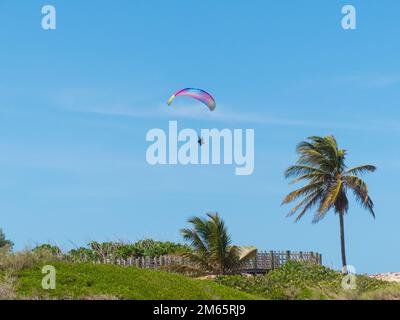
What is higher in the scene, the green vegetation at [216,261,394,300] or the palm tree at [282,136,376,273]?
the palm tree at [282,136,376,273]

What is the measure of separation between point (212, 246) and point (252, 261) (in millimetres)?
10822

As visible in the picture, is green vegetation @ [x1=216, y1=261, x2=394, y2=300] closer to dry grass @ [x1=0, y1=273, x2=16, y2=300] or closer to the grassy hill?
the grassy hill

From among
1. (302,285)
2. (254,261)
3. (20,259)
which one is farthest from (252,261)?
(20,259)

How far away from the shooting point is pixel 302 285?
107ft

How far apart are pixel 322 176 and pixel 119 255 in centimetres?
1505

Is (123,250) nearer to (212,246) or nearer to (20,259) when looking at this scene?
(212,246)

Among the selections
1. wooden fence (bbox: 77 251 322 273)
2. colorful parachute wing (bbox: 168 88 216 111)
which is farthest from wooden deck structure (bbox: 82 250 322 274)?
colorful parachute wing (bbox: 168 88 216 111)

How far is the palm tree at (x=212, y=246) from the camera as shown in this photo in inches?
1550

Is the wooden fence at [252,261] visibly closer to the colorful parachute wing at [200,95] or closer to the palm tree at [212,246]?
the palm tree at [212,246]

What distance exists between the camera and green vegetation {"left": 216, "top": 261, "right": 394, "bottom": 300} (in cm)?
2233

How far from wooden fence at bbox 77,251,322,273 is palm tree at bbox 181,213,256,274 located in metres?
1.81

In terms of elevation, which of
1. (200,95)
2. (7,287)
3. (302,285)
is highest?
(200,95)

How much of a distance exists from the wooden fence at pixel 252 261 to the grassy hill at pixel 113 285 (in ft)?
53.5

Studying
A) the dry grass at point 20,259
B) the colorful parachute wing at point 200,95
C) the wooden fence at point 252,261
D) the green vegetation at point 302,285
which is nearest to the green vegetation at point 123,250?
the wooden fence at point 252,261
